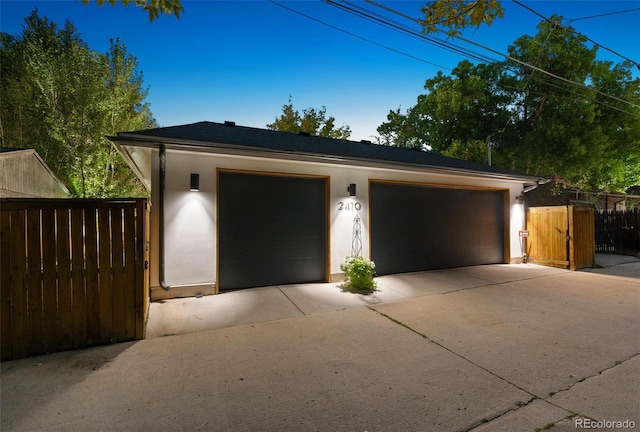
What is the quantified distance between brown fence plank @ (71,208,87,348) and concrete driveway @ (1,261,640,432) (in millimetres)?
192

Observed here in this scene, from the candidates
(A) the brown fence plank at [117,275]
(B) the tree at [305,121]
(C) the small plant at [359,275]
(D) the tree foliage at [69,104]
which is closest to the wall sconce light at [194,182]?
(A) the brown fence plank at [117,275]

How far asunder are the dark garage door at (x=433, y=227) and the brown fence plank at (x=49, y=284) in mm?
5210

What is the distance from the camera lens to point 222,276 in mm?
4984

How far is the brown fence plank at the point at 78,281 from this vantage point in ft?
9.68

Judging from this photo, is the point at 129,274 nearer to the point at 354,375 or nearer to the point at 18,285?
the point at 18,285

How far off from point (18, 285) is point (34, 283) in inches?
4.8

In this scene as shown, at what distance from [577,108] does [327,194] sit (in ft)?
47.3

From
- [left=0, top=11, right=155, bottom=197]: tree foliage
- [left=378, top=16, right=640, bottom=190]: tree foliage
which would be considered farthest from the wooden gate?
[left=0, top=11, right=155, bottom=197]: tree foliage

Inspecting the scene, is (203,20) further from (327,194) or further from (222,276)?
(222,276)

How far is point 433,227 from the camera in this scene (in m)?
7.12

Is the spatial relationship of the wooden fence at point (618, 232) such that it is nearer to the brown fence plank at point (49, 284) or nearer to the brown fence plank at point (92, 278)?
the brown fence plank at point (92, 278)

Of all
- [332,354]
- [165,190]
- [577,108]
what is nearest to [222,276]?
[165,190]

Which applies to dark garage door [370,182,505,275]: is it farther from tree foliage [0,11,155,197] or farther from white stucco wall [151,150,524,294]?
tree foliage [0,11,155,197]

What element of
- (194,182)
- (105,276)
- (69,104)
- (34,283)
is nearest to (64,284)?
(34,283)
